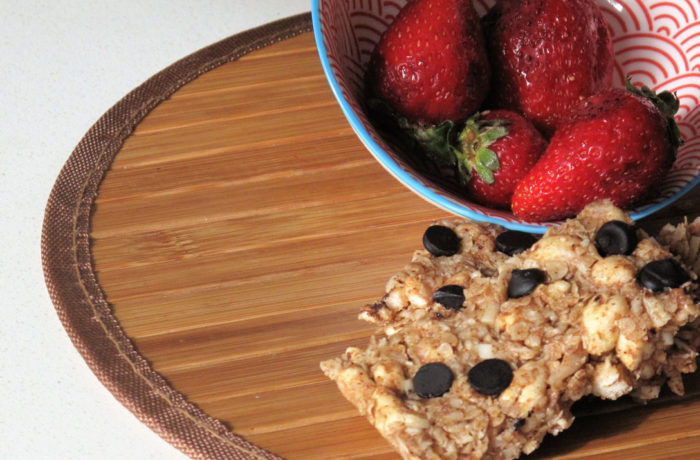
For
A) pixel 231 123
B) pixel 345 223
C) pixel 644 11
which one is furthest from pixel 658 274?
pixel 231 123

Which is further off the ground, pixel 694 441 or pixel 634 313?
pixel 634 313

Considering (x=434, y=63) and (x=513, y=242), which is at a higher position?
(x=434, y=63)

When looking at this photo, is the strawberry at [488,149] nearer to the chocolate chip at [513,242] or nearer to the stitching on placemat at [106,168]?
the chocolate chip at [513,242]

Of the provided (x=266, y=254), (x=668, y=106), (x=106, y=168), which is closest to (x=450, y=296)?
(x=266, y=254)

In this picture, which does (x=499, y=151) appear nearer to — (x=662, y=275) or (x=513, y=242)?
(x=513, y=242)

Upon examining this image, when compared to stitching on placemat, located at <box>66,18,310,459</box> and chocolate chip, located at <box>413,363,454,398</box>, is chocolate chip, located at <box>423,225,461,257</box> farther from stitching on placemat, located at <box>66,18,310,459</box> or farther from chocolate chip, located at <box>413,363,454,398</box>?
stitching on placemat, located at <box>66,18,310,459</box>

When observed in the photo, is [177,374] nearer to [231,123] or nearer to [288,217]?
[288,217]

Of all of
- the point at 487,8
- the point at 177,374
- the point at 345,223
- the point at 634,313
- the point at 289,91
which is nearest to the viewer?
the point at 634,313
